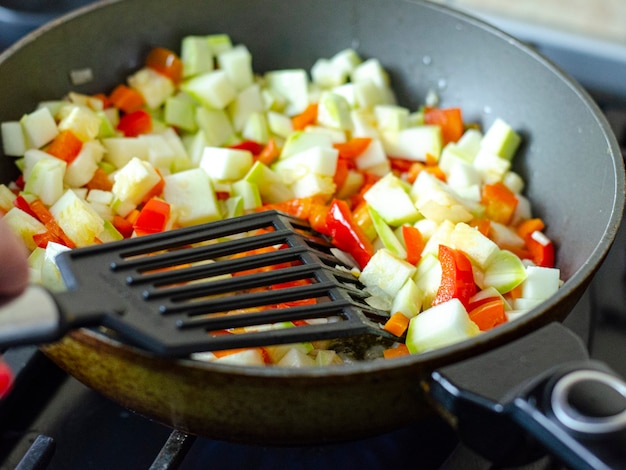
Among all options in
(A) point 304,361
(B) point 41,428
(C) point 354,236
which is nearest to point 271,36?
(C) point 354,236

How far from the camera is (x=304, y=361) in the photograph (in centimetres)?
100

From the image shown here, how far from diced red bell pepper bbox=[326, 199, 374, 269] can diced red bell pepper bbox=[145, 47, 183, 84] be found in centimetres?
50

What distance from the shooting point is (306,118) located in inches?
57.8

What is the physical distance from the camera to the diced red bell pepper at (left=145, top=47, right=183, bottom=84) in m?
1.46

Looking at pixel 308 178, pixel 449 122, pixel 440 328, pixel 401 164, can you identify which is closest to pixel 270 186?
pixel 308 178

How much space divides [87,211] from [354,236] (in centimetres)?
44

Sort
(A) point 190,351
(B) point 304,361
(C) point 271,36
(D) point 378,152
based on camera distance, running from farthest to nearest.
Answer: (C) point 271,36, (D) point 378,152, (B) point 304,361, (A) point 190,351

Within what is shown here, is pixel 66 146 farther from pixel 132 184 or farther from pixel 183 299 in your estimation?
pixel 183 299

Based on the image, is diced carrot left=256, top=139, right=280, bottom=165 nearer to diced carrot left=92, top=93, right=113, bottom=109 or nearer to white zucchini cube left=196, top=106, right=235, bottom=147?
white zucchini cube left=196, top=106, right=235, bottom=147

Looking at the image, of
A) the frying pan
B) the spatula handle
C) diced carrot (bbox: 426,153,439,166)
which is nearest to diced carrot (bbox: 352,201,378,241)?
diced carrot (bbox: 426,153,439,166)

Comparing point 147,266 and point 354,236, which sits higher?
point 147,266

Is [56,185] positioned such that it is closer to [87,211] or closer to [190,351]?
[87,211]

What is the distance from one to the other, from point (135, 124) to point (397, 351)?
2.37ft

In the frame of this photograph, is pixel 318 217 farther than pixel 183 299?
Yes
